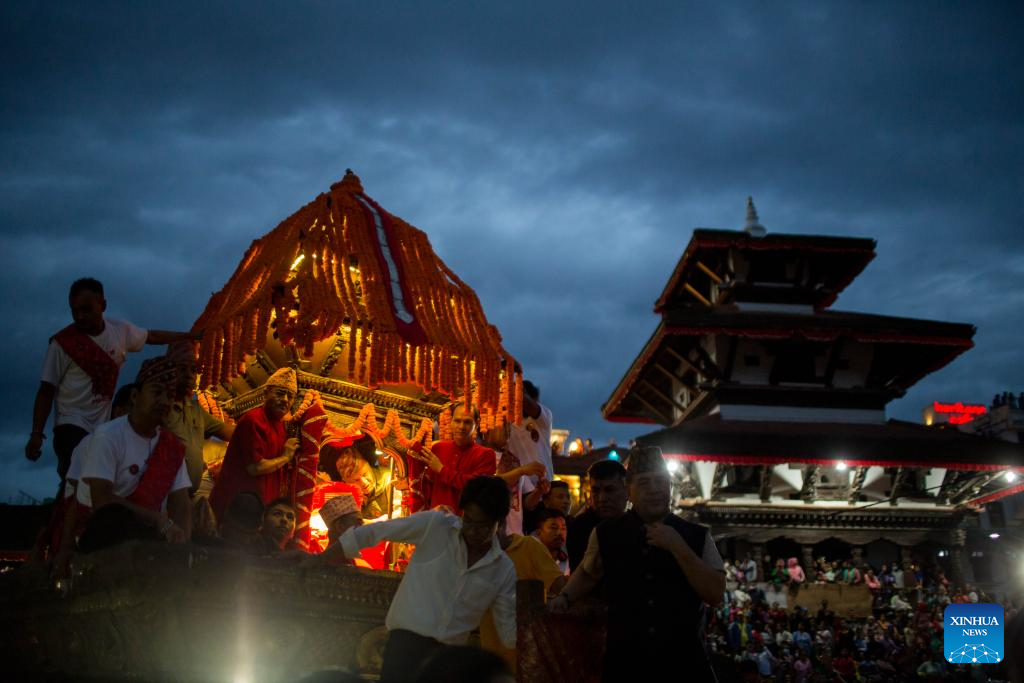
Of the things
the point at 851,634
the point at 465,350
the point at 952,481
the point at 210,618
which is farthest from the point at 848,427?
the point at 210,618

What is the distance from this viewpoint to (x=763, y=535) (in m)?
23.6

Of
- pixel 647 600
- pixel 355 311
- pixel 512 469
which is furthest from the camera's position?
pixel 512 469

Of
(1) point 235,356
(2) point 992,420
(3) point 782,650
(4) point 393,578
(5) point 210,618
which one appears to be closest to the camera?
(5) point 210,618

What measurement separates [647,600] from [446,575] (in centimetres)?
99

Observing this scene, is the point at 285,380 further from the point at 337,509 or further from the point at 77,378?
the point at 77,378

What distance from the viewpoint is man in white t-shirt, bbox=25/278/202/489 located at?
5.42 meters

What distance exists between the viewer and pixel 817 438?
864 inches

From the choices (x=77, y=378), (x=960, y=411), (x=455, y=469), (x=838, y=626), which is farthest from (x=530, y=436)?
(x=960, y=411)

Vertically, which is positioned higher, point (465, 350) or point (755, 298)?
point (755, 298)

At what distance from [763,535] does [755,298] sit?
28.1 feet

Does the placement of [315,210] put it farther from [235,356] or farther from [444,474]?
[444,474]

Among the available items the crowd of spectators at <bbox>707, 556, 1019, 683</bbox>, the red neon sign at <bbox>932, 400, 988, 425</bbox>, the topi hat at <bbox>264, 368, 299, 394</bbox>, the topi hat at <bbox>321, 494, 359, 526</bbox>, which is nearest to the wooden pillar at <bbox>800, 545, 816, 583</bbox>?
the crowd of spectators at <bbox>707, 556, 1019, 683</bbox>

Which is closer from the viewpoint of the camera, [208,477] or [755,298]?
[208,477]

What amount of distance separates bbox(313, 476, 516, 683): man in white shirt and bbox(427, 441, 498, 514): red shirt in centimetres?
316
